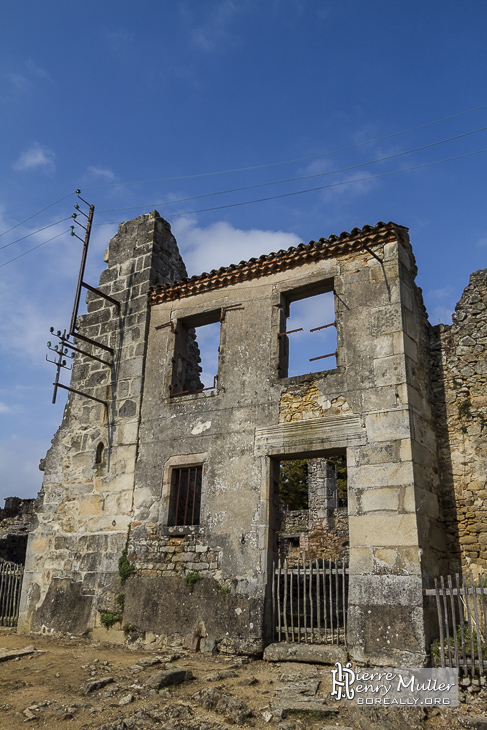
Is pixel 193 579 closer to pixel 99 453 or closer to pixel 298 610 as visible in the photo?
pixel 298 610

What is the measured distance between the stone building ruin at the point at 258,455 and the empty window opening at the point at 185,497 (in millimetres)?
35

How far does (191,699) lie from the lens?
21.2ft

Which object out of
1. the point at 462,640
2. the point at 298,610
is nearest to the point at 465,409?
the point at 462,640

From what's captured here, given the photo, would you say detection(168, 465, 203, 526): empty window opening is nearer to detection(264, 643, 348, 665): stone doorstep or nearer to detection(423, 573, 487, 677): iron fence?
detection(264, 643, 348, 665): stone doorstep

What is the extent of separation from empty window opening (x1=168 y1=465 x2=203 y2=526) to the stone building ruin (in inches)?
1.4

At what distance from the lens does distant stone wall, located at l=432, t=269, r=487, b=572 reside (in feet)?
28.6

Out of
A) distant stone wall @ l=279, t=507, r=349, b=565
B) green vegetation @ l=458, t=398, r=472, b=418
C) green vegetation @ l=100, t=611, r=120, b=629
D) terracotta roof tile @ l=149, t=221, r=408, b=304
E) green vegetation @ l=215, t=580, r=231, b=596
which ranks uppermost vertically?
terracotta roof tile @ l=149, t=221, r=408, b=304

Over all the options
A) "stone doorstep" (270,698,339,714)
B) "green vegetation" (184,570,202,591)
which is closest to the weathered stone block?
"stone doorstep" (270,698,339,714)

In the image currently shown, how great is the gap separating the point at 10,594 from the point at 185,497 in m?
4.52

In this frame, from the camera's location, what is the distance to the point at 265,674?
24.8 feet

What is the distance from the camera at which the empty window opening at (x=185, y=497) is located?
10.0m

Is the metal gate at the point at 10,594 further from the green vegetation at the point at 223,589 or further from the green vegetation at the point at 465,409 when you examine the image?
the green vegetation at the point at 465,409

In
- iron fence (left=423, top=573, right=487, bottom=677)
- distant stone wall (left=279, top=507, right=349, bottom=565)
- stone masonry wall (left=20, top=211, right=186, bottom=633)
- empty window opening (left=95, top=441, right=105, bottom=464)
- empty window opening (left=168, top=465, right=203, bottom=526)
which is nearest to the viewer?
iron fence (left=423, top=573, right=487, bottom=677)

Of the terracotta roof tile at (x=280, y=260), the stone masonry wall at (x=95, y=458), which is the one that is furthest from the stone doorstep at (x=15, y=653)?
the terracotta roof tile at (x=280, y=260)
